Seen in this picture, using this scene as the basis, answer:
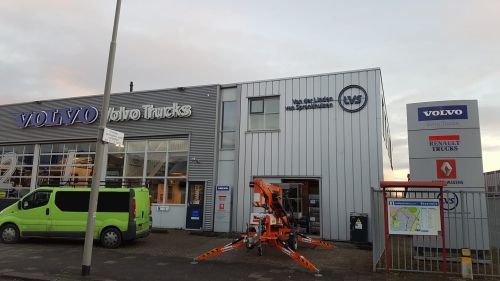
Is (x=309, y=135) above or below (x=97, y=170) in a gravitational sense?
above

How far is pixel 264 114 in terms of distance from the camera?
1609cm

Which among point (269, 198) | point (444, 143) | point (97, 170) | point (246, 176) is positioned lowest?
point (269, 198)

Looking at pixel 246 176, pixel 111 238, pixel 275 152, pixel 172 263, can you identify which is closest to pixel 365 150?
pixel 275 152

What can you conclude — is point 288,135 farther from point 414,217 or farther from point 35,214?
point 35,214

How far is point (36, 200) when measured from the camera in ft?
40.8

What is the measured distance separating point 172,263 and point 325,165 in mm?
7382

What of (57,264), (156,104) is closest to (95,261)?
(57,264)

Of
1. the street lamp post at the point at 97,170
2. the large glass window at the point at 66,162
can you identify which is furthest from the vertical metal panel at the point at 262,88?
the large glass window at the point at 66,162

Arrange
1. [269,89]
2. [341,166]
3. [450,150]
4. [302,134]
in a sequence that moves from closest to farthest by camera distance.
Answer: [450,150] < [341,166] < [302,134] < [269,89]

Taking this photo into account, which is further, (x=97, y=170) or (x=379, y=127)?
(x=379, y=127)

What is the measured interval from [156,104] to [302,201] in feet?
28.4

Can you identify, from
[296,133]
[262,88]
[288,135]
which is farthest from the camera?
[262,88]

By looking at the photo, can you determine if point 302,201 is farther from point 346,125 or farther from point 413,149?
point 413,149

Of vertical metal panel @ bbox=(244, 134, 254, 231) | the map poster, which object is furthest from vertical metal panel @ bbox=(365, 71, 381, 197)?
the map poster
